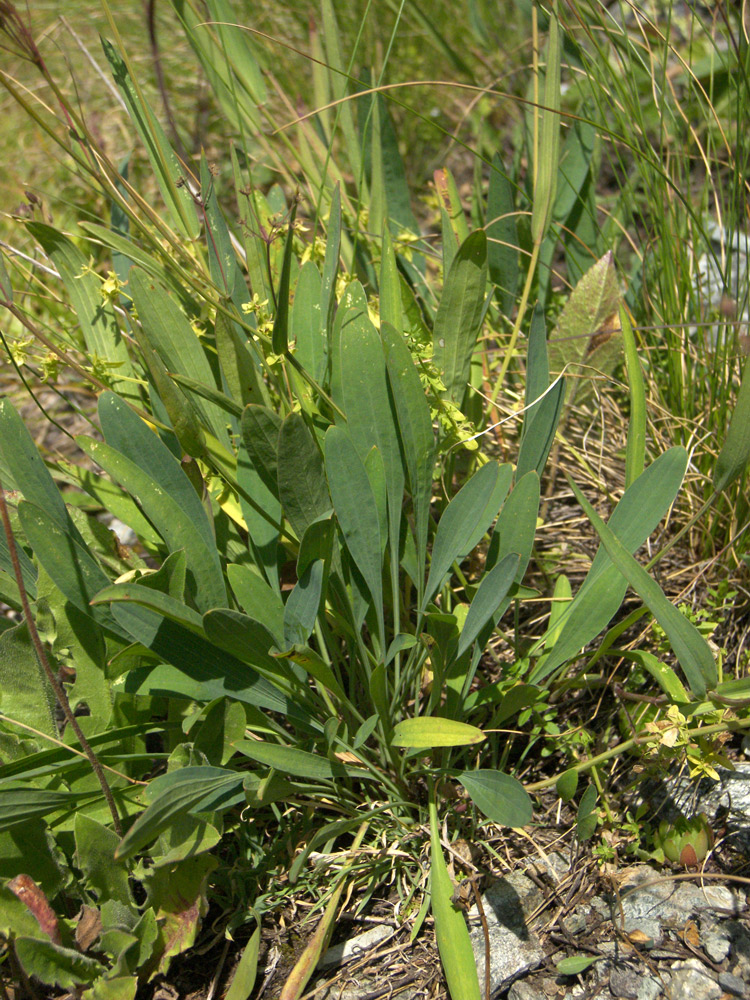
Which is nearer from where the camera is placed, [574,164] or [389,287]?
[389,287]

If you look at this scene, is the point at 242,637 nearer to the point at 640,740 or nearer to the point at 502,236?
the point at 640,740

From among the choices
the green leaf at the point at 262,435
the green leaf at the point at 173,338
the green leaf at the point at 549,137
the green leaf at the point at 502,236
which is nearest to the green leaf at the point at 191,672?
the green leaf at the point at 262,435

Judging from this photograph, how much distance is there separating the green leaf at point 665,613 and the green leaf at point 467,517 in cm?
15

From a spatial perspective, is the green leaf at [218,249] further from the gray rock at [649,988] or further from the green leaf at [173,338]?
the gray rock at [649,988]

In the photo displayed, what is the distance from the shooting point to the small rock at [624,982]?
37.0 inches

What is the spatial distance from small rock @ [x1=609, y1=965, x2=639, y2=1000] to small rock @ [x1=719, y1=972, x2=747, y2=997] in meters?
0.10

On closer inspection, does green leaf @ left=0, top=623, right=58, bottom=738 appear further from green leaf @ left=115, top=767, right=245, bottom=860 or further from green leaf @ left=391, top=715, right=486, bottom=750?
green leaf @ left=391, top=715, right=486, bottom=750

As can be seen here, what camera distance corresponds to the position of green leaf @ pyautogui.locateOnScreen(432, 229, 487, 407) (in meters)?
1.15

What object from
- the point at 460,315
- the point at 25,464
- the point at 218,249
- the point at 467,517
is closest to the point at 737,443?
the point at 467,517

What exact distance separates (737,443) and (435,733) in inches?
20.5

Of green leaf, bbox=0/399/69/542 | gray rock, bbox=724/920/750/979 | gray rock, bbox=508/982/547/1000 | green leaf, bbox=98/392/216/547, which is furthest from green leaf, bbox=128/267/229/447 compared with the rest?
gray rock, bbox=724/920/750/979

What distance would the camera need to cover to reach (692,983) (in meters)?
0.94

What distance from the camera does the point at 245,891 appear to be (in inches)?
43.1

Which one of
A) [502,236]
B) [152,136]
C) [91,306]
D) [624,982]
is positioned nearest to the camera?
[624,982]
